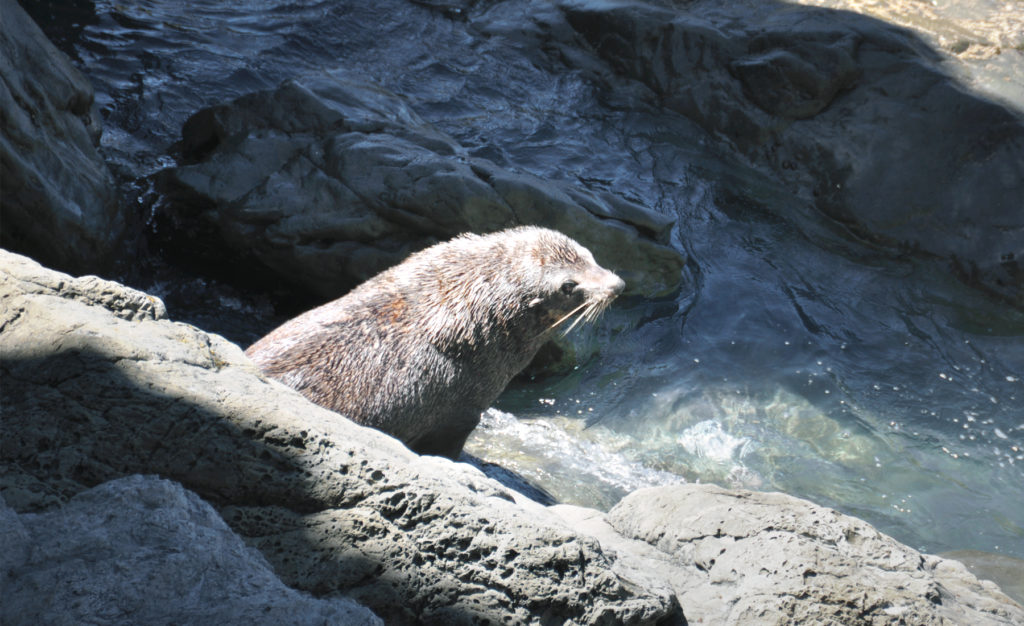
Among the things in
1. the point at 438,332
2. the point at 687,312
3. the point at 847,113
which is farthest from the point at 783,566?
the point at 847,113

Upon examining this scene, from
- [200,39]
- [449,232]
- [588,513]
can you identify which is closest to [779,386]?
[449,232]

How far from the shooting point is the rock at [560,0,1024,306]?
26.5 ft

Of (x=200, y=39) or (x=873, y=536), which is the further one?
(x=200, y=39)

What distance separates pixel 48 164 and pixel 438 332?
303cm

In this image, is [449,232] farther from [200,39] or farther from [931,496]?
[200,39]

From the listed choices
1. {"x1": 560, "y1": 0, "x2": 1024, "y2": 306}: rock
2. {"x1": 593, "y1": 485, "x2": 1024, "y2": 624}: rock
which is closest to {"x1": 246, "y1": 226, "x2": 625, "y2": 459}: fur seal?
{"x1": 593, "y1": 485, "x2": 1024, "y2": 624}: rock

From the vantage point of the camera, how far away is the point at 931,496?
5727 mm

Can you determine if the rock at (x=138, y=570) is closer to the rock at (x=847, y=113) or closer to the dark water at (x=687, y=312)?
the dark water at (x=687, y=312)

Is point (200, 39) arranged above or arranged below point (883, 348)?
above

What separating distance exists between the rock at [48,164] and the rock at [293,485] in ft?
11.9

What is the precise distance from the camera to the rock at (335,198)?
21.0 ft

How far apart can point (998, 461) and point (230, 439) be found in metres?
5.65

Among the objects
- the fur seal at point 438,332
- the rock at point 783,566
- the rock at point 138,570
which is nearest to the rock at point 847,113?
the fur seal at point 438,332

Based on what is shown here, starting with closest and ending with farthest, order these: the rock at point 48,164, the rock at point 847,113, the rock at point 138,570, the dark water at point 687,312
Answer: the rock at point 138,570, the rock at point 48,164, the dark water at point 687,312, the rock at point 847,113
